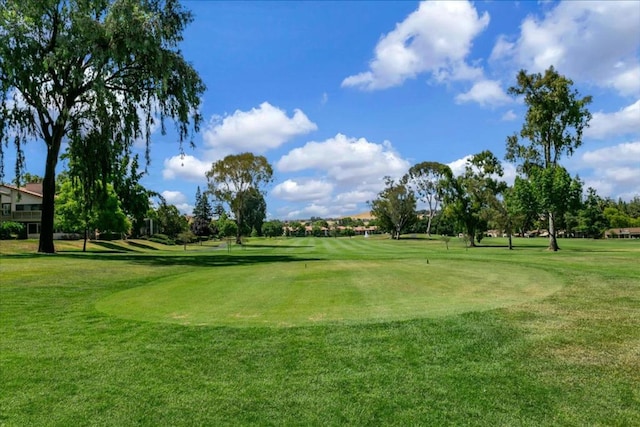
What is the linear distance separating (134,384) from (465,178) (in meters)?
58.9

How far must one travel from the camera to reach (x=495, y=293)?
35.7 feet

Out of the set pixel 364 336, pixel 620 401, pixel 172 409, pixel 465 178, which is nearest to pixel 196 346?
pixel 172 409

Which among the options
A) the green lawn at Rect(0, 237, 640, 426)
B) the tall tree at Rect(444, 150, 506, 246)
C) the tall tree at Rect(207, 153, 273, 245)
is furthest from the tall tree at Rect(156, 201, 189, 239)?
the green lawn at Rect(0, 237, 640, 426)

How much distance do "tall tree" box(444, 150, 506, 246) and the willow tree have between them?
140ft

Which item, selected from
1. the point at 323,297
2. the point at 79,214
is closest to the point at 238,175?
the point at 79,214

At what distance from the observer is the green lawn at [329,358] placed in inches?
208

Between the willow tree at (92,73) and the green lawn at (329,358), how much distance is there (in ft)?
53.7

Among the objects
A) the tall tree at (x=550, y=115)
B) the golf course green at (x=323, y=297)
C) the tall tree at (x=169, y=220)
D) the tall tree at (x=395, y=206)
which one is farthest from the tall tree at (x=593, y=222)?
the golf course green at (x=323, y=297)

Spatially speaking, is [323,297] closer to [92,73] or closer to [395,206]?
[92,73]

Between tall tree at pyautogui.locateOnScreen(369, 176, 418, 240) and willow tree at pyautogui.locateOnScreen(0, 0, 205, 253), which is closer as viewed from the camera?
willow tree at pyautogui.locateOnScreen(0, 0, 205, 253)

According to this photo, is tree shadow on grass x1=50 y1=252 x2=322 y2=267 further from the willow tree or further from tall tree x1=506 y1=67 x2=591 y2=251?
tall tree x1=506 y1=67 x2=591 y2=251

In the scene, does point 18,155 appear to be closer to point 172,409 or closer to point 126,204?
point 172,409

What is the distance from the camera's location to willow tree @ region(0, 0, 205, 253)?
76.4 feet

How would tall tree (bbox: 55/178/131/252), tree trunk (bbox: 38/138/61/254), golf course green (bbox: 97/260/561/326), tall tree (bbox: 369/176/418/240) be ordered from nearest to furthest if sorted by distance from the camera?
golf course green (bbox: 97/260/561/326), tree trunk (bbox: 38/138/61/254), tall tree (bbox: 55/178/131/252), tall tree (bbox: 369/176/418/240)
